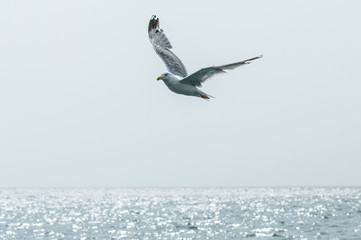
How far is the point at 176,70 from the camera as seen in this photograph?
21797 millimetres

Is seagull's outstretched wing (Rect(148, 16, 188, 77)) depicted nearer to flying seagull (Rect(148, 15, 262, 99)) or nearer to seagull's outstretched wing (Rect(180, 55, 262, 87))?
flying seagull (Rect(148, 15, 262, 99))

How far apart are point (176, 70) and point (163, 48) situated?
172cm

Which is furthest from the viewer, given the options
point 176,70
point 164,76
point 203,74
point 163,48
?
point 163,48

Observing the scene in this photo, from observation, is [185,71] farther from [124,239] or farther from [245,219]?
[245,219]

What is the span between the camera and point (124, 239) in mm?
55906

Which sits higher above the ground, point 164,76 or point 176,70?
point 176,70

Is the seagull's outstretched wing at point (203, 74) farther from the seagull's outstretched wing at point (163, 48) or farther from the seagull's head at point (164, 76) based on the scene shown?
the seagull's outstretched wing at point (163, 48)

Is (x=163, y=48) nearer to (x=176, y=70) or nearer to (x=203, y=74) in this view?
(x=176, y=70)

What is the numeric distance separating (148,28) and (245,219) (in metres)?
55.7

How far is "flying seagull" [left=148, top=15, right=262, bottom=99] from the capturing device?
18312 mm

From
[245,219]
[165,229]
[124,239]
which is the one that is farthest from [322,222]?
[124,239]

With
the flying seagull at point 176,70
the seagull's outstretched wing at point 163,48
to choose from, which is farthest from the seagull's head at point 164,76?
the seagull's outstretched wing at point 163,48

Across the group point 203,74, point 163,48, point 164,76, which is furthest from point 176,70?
point 203,74

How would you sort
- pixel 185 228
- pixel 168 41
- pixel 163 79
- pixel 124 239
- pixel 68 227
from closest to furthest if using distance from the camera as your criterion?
pixel 163 79, pixel 168 41, pixel 124 239, pixel 185 228, pixel 68 227
